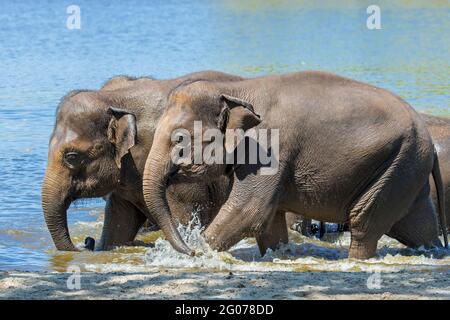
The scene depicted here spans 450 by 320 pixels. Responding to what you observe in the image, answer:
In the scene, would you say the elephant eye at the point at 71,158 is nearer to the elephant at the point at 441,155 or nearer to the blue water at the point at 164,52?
the blue water at the point at 164,52

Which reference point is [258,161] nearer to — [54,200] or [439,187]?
[439,187]

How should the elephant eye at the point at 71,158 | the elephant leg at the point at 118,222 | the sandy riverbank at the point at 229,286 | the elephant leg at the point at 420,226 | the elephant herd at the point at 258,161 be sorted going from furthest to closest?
1. the elephant leg at the point at 118,222
2. the elephant eye at the point at 71,158
3. the elephant leg at the point at 420,226
4. the elephant herd at the point at 258,161
5. the sandy riverbank at the point at 229,286

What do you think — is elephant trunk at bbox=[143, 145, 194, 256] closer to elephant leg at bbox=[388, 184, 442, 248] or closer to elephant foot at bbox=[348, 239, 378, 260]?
elephant foot at bbox=[348, 239, 378, 260]

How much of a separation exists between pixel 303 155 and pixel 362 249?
1.10 meters

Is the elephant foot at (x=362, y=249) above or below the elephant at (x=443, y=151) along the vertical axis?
below

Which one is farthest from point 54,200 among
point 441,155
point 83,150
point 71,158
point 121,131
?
point 441,155

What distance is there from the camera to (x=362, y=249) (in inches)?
439

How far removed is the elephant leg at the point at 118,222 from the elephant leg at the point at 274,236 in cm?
149

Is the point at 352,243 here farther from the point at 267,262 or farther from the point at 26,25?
the point at 26,25

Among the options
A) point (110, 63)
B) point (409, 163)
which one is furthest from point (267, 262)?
point (110, 63)

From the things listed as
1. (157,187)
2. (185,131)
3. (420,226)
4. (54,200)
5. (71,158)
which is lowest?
(420,226)

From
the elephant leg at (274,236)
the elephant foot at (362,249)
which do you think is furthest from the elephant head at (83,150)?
→ the elephant foot at (362,249)

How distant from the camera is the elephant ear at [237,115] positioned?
10.5 metres
